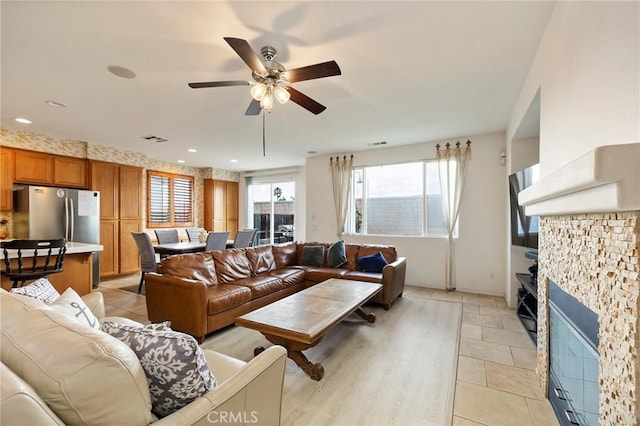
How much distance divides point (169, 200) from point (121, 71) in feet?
15.9

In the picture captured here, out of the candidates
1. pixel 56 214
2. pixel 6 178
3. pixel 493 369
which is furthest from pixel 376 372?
pixel 6 178

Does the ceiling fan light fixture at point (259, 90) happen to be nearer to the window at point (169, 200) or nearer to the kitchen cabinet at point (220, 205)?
the window at point (169, 200)

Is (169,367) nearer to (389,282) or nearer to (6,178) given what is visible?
(389,282)

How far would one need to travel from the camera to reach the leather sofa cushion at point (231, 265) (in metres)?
3.53

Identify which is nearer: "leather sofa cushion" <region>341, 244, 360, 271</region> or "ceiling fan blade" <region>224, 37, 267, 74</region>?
"ceiling fan blade" <region>224, 37, 267, 74</region>

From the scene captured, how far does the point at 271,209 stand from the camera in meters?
7.93

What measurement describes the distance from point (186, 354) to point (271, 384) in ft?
1.55

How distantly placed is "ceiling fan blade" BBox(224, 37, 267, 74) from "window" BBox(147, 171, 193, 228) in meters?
5.56

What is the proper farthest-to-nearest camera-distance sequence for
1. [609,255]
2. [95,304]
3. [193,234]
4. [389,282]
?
[193,234], [389,282], [95,304], [609,255]

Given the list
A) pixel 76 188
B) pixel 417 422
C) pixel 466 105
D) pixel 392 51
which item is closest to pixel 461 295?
pixel 466 105

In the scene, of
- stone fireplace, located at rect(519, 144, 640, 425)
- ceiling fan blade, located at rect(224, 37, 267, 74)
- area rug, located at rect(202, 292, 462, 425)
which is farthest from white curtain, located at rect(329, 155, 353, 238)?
stone fireplace, located at rect(519, 144, 640, 425)

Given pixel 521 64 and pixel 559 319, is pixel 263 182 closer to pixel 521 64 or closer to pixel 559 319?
pixel 521 64

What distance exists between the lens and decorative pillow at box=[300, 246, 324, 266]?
15.1 feet

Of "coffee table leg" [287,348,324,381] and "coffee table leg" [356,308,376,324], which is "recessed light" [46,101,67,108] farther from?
"coffee table leg" [356,308,376,324]
